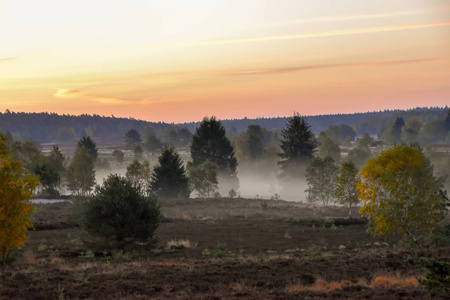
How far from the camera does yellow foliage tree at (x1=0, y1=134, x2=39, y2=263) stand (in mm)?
→ 19312

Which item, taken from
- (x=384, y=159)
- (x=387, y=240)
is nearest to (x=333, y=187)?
(x=387, y=240)

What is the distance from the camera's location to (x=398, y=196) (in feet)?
103

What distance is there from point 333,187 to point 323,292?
6704 cm

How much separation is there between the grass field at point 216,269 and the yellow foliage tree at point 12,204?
1517 millimetres

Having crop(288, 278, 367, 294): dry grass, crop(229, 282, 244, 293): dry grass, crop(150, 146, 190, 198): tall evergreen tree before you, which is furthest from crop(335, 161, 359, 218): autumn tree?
crop(229, 282, 244, 293): dry grass

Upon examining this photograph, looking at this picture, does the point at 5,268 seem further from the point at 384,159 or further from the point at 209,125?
the point at 209,125

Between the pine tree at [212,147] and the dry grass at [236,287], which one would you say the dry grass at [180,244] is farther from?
the pine tree at [212,147]

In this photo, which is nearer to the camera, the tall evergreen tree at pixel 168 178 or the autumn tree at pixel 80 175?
the tall evergreen tree at pixel 168 178

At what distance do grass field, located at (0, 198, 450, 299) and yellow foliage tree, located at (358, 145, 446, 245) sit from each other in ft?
9.04

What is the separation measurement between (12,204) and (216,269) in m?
9.60

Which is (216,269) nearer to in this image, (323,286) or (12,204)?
(323,286)

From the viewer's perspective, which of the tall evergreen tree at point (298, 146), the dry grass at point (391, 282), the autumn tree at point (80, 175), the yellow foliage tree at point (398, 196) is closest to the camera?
the dry grass at point (391, 282)

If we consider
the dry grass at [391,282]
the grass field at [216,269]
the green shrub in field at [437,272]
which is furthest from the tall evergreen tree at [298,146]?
the green shrub in field at [437,272]

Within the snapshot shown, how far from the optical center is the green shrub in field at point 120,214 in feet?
90.9
